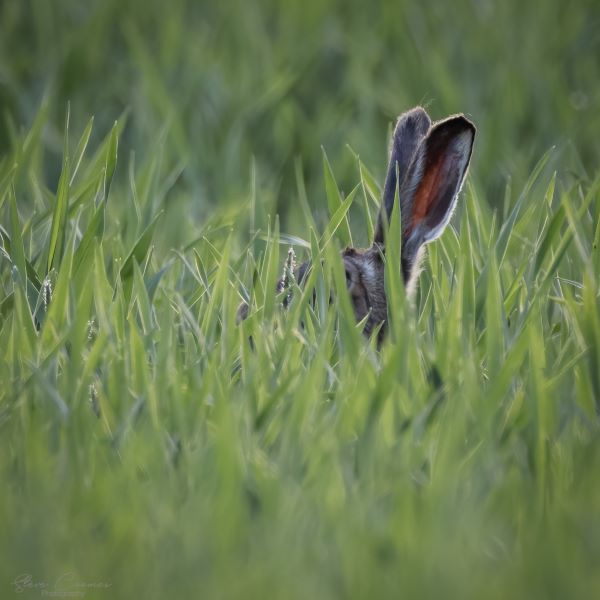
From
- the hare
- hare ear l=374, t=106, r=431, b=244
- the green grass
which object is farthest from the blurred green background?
the hare

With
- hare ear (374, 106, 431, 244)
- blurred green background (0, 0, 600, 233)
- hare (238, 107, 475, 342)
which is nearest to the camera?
hare (238, 107, 475, 342)

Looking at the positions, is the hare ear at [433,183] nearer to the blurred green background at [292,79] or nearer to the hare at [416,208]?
the hare at [416,208]

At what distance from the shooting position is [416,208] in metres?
4.37

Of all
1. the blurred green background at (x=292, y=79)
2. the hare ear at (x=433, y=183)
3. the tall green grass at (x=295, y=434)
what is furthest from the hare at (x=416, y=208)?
the blurred green background at (x=292, y=79)

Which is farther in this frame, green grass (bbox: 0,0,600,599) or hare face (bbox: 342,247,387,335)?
hare face (bbox: 342,247,387,335)

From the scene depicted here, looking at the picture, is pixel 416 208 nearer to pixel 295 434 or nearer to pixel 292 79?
pixel 295 434

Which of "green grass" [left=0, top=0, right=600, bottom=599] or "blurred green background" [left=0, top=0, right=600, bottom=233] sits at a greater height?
"blurred green background" [left=0, top=0, right=600, bottom=233]

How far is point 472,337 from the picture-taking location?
3.45 m

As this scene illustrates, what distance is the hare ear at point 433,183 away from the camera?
4.15m

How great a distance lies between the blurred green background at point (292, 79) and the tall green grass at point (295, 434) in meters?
2.01

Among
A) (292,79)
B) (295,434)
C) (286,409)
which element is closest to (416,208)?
(286,409)

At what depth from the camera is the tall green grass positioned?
2371 millimetres

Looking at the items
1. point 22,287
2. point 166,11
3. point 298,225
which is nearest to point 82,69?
point 166,11

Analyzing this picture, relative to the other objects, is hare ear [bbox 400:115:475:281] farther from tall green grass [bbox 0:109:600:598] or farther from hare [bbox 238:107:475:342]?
tall green grass [bbox 0:109:600:598]
